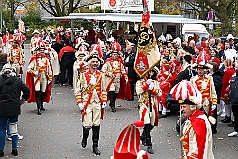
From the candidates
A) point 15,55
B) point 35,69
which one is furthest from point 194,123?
point 15,55

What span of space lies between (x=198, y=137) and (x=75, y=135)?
5.78 metres

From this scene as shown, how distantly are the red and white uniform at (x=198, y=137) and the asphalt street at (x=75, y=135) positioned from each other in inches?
141

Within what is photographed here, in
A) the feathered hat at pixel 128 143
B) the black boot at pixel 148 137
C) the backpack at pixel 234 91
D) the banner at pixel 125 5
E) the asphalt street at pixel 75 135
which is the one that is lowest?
the asphalt street at pixel 75 135

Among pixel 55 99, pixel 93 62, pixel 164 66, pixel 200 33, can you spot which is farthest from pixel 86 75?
pixel 200 33

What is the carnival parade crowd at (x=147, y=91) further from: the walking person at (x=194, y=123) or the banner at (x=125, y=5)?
the banner at (x=125, y=5)

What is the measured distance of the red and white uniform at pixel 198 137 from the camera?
610 centimetres

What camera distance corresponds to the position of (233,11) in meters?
45.3

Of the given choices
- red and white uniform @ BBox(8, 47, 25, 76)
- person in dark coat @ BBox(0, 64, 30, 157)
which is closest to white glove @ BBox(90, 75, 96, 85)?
person in dark coat @ BBox(0, 64, 30, 157)

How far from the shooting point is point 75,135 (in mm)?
11516

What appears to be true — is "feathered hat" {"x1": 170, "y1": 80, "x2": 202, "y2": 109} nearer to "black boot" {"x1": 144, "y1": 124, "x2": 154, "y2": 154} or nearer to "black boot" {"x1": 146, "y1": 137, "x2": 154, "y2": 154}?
"black boot" {"x1": 144, "y1": 124, "x2": 154, "y2": 154}

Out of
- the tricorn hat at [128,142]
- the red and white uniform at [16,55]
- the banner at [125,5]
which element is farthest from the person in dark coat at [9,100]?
the banner at [125,5]

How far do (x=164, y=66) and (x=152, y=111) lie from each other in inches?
144

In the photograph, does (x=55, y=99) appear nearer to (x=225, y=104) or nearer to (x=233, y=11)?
(x=225, y=104)

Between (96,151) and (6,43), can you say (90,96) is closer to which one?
(96,151)
